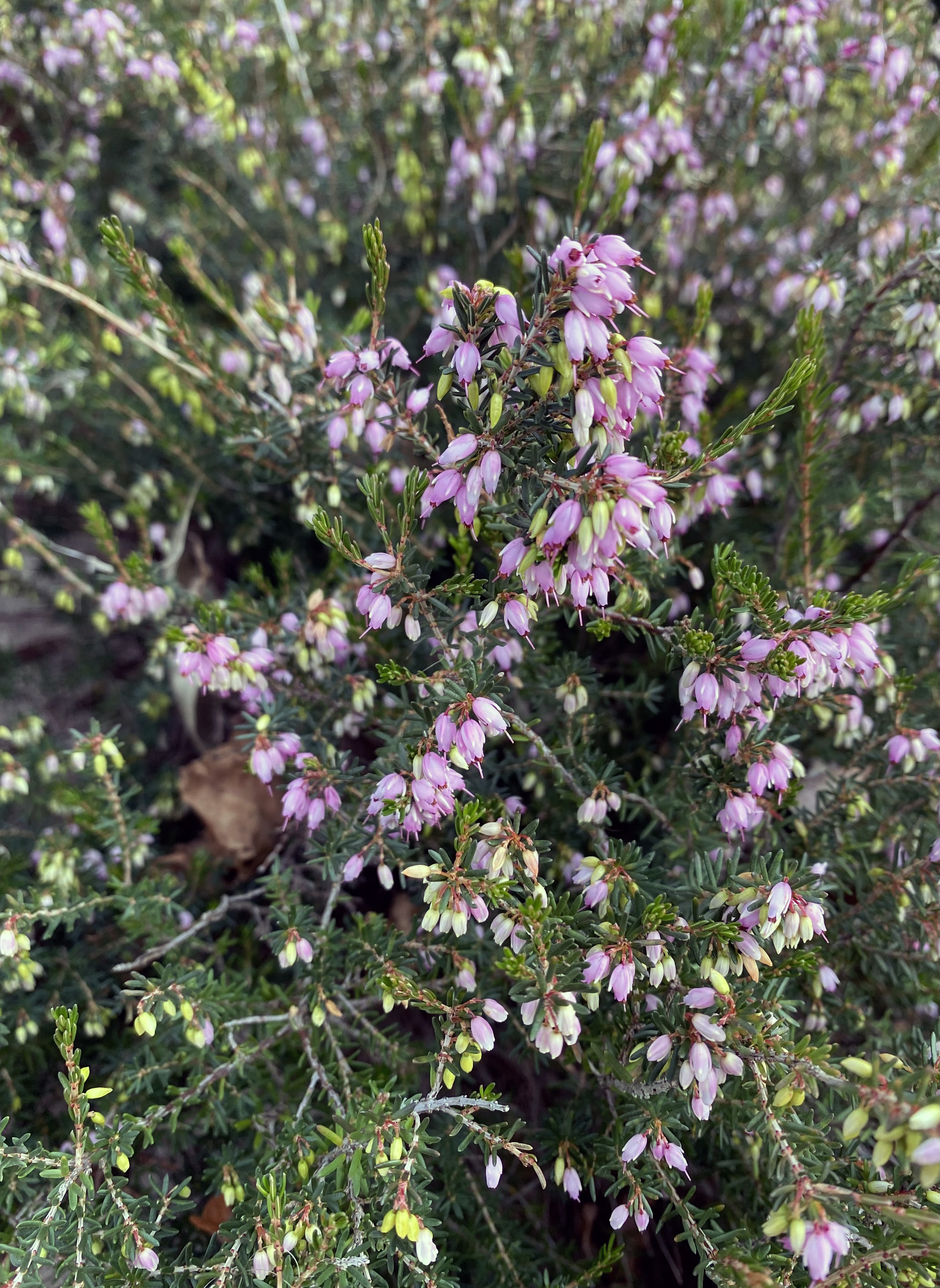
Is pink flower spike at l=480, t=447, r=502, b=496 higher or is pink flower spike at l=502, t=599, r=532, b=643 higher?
pink flower spike at l=480, t=447, r=502, b=496

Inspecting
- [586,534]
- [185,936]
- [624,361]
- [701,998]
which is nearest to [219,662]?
[185,936]

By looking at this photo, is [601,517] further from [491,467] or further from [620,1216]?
[620,1216]

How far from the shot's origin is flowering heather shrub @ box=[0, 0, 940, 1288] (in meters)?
1.61

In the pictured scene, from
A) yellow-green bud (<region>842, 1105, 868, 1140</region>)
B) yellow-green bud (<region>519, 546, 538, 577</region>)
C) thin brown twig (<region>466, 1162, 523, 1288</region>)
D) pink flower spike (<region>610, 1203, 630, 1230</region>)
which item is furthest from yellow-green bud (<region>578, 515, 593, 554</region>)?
thin brown twig (<region>466, 1162, 523, 1288</region>)

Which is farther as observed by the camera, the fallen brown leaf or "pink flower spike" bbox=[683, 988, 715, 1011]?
the fallen brown leaf

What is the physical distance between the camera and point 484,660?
187 cm

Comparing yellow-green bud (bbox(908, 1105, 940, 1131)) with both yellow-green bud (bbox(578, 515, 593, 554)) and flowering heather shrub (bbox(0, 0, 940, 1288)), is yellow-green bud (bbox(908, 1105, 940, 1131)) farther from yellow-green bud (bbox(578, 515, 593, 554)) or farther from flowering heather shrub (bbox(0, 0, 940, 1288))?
yellow-green bud (bbox(578, 515, 593, 554))

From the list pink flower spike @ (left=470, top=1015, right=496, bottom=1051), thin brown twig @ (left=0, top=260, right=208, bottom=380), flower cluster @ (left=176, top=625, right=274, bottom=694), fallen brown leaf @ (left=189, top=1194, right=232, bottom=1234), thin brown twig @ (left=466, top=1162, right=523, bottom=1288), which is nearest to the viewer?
pink flower spike @ (left=470, top=1015, right=496, bottom=1051)

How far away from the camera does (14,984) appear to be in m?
2.22

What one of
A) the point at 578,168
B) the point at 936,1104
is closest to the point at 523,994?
the point at 936,1104

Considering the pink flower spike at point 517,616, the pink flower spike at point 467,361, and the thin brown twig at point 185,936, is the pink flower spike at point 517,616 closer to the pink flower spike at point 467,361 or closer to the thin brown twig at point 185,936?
the pink flower spike at point 467,361

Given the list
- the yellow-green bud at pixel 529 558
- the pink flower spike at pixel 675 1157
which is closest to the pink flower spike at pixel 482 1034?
the pink flower spike at pixel 675 1157

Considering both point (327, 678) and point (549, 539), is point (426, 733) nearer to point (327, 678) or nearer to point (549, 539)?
point (549, 539)

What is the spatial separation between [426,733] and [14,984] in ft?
4.89
